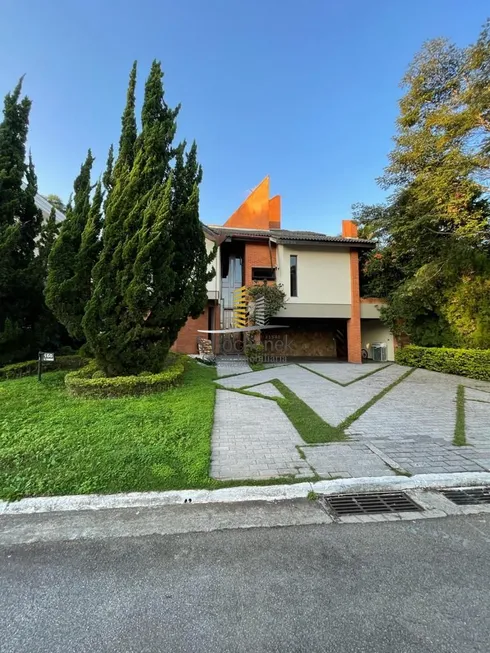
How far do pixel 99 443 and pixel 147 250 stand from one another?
162 inches

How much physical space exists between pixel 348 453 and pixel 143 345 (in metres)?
5.32

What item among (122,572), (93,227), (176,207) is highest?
(176,207)

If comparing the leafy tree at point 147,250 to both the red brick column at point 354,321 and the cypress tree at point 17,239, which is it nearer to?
the cypress tree at point 17,239

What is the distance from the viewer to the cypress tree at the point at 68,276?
281 inches

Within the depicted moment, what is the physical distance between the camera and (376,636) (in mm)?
1778

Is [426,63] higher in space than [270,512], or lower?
higher

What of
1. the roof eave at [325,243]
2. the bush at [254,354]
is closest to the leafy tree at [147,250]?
the bush at [254,354]

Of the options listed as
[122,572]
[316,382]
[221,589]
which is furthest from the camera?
[316,382]

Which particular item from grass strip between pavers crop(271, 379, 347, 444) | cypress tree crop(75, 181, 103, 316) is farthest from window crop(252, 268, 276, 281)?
cypress tree crop(75, 181, 103, 316)

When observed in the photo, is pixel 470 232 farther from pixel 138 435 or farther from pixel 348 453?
pixel 138 435

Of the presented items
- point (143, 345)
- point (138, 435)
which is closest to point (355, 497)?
point (138, 435)

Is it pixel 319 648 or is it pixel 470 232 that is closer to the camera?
pixel 319 648

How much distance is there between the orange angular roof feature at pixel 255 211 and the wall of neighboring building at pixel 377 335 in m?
8.42

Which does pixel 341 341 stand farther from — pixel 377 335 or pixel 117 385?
pixel 117 385
